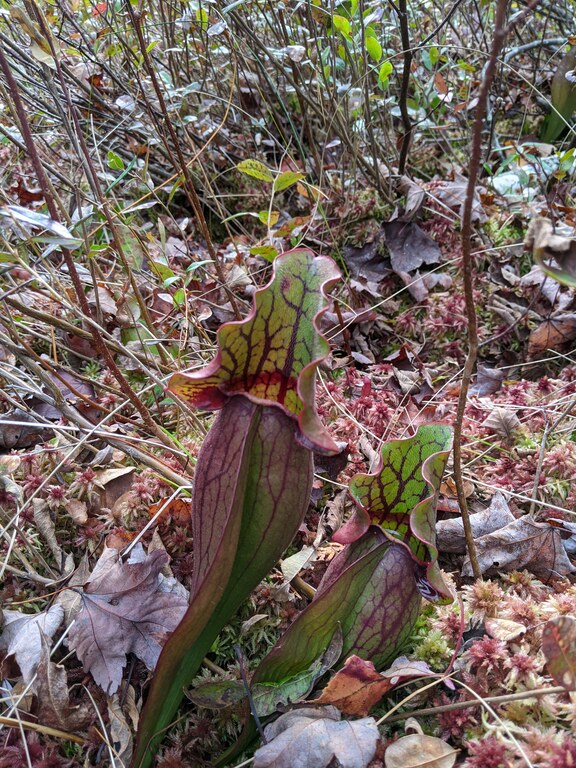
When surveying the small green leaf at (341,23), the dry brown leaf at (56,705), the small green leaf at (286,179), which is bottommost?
the dry brown leaf at (56,705)

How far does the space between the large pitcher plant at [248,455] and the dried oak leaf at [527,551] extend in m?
0.58

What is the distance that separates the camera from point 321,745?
0.91m

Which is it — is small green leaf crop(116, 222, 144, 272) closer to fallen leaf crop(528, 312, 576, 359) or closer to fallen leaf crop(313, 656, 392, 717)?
fallen leaf crop(313, 656, 392, 717)

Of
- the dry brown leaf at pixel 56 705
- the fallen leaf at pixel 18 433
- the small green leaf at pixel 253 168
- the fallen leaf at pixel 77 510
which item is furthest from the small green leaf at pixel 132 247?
the dry brown leaf at pixel 56 705

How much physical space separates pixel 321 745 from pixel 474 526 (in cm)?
65

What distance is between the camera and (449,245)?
242cm

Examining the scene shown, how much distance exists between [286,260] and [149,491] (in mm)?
763

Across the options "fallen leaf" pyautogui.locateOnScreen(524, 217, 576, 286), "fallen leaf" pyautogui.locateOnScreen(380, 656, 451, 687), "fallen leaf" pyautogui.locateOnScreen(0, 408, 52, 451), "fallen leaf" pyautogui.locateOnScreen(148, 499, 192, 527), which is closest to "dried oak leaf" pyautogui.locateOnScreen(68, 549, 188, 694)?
"fallen leaf" pyautogui.locateOnScreen(148, 499, 192, 527)

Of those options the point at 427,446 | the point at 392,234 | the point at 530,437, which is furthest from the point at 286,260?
the point at 392,234

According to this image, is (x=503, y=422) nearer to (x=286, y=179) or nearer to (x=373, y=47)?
(x=286, y=179)

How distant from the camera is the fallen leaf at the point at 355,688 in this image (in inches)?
36.4

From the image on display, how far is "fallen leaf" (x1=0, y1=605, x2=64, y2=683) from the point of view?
111 cm

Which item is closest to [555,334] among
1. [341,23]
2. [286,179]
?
[286,179]

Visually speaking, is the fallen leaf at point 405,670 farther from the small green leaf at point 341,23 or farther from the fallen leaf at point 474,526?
the small green leaf at point 341,23
